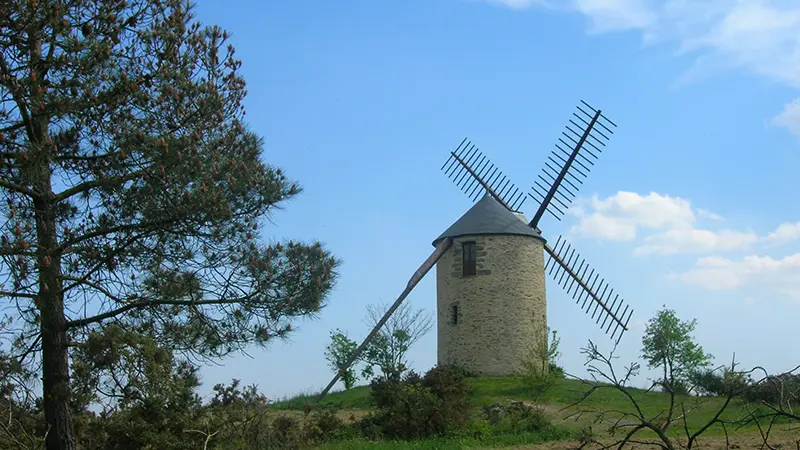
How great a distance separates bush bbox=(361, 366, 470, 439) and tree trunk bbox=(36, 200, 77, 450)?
6.29m

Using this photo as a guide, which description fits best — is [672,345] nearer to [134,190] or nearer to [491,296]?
[491,296]

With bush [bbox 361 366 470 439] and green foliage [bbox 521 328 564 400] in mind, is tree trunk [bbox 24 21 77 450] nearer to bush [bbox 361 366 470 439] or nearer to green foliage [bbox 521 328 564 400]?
bush [bbox 361 366 470 439]

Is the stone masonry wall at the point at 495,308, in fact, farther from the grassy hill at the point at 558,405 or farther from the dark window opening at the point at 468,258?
the grassy hill at the point at 558,405

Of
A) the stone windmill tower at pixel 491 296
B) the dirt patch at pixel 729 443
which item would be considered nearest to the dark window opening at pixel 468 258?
the stone windmill tower at pixel 491 296

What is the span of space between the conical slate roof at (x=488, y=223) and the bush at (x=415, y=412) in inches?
374

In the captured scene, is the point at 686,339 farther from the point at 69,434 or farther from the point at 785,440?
the point at 69,434

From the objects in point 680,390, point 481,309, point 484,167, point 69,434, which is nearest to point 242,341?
point 69,434

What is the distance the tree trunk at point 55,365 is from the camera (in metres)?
12.3

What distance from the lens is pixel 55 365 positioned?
1277 centimetres

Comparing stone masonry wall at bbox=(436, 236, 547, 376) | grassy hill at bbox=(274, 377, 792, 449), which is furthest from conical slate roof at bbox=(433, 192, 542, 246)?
grassy hill at bbox=(274, 377, 792, 449)

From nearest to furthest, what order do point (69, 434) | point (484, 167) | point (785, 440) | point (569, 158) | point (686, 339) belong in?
point (69, 434)
point (785, 440)
point (569, 158)
point (484, 167)
point (686, 339)

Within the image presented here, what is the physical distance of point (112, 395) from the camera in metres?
12.8

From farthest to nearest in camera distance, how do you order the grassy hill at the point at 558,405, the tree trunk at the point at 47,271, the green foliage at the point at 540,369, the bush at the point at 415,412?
the green foliage at the point at 540,369 < the bush at the point at 415,412 < the grassy hill at the point at 558,405 < the tree trunk at the point at 47,271

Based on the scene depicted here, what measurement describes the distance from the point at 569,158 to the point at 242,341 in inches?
717
